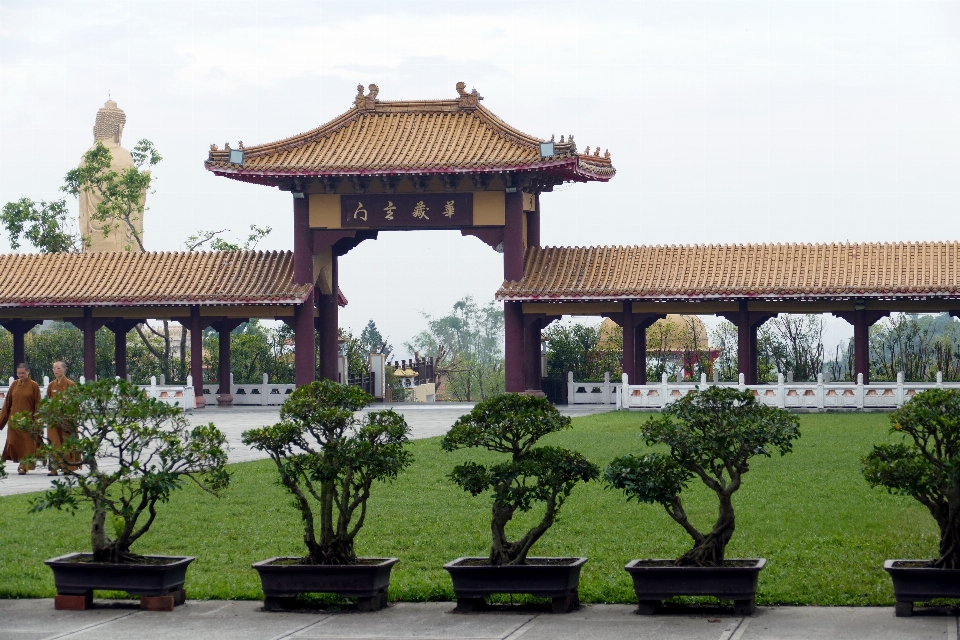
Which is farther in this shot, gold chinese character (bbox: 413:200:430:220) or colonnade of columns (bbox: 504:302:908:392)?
gold chinese character (bbox: 413:200:430:220)

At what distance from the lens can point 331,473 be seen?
9.67m

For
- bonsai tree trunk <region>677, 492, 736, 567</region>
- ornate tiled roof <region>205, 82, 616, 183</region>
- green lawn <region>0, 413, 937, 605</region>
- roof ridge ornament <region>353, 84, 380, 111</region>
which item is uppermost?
roof ridge ornament <region>353, 84, 380, 111</region>

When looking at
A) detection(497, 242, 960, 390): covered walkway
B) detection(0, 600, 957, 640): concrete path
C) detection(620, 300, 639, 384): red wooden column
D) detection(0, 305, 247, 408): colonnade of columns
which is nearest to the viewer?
detection(0, 600, 957, 640): concrete path

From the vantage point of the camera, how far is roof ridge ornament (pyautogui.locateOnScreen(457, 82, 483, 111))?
3285cm

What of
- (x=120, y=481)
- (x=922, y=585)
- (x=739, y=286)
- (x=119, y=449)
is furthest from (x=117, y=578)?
(x=739, y=286)

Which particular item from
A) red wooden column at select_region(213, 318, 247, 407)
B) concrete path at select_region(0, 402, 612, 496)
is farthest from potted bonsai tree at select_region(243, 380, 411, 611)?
red wooden column at select_region(213, 318, 247, 407)

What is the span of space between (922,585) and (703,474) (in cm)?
155

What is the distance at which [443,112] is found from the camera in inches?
1304

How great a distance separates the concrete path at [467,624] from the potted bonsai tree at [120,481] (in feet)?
0.60

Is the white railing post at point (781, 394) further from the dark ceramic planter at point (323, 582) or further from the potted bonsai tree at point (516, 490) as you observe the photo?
the dark ceramic planter at point (323, 582)

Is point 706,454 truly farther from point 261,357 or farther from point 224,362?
point 261,357

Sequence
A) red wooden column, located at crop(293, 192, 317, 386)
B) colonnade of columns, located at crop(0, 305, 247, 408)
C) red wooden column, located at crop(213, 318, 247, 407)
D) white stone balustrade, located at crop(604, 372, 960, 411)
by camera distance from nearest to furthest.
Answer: white stone balustrade, located at crop(604, 372, 960, 411), red wooden column, located at crop(293, 192, 317, 386), colonnade of columns, located at crop(0, 305, 247, 408), red wooden column, located at crop(213, 318, 247, 407)

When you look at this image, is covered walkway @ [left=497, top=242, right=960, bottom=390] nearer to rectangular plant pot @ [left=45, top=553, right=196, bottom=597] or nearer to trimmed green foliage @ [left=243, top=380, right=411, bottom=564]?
trimmed green foliage @ [left=243, top=380, right=411, bottom=564]

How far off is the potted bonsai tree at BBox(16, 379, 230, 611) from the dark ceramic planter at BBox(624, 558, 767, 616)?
301 centimetres
